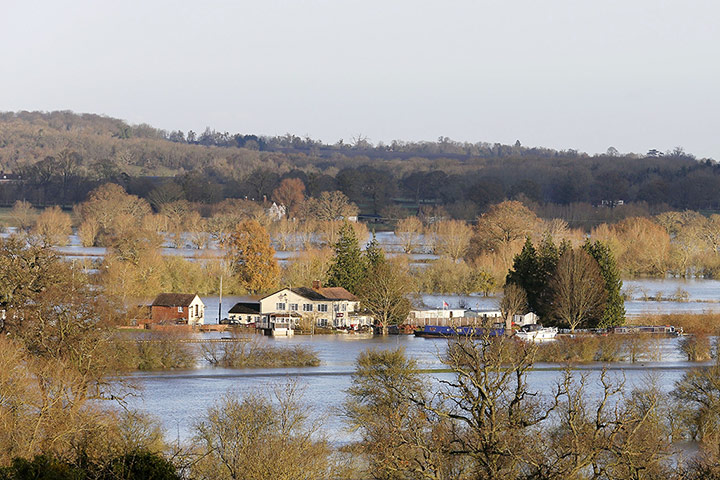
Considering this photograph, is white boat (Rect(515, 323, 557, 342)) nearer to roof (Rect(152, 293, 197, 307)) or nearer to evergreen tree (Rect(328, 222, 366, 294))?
evergreen tree (Rect(328, 222, 366, 294))

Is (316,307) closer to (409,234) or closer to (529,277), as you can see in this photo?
(529,277)

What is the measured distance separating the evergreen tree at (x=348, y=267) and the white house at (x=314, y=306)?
122 cm

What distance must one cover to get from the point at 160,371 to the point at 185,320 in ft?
21.5

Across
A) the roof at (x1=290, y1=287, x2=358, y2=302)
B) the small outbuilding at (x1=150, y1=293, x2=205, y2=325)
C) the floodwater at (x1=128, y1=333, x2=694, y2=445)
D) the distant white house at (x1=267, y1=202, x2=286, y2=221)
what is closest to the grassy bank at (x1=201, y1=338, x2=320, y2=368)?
the floodwater at (x1=128, y1=333, x2=694, y2=445)

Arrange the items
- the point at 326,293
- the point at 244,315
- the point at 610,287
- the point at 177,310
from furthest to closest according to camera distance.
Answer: the point at 326,293 → the point at 244,315 → the point at 610,287 → the point at 177,310

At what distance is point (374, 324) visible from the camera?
3059 centimetres

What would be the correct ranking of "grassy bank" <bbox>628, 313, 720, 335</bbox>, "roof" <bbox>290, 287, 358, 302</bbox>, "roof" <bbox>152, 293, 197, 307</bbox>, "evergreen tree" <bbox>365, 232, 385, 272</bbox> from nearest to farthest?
1. "grassy bank" <bbox>628, 313, 720, 335</bbox>
2. "roof" <bbox>152, 293, 197, 307</bbox>
3. "roof" <bbox>290, 287, 358, 302</bbox>
4. "evergreen tree" <bbox>365, 232, 385, 272</bbox>

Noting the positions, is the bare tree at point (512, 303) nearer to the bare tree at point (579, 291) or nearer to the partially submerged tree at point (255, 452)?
the bare tree at point (579, 291)

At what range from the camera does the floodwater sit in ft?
56.1

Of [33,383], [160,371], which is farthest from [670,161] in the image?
[33,383]

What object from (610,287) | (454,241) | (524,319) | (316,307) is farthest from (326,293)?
(454,241)

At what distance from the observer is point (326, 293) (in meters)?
31.4

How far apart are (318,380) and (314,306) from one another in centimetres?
970

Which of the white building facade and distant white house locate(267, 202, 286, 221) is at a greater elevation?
distant white house locate(267, 202, 286, 221)
